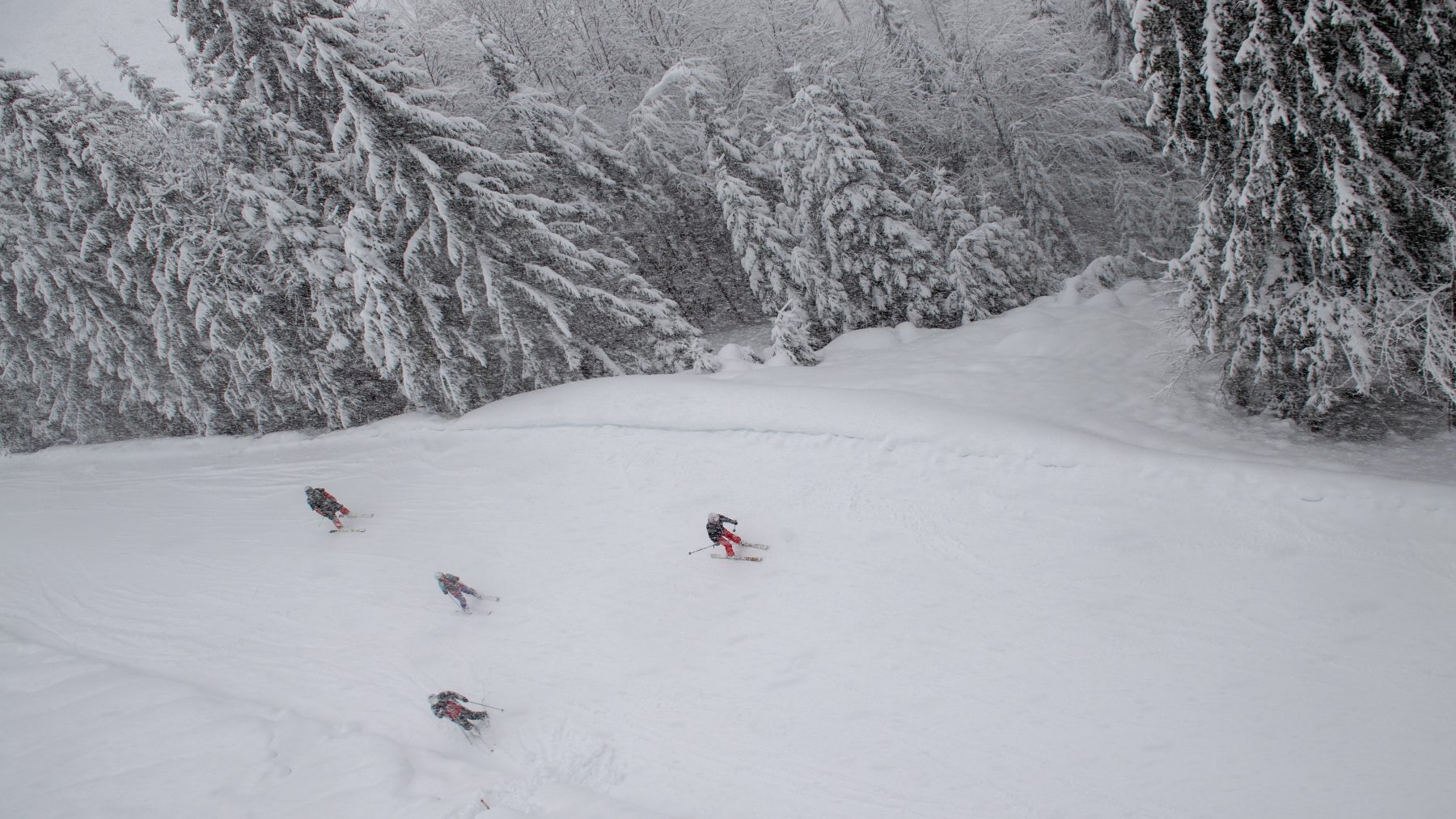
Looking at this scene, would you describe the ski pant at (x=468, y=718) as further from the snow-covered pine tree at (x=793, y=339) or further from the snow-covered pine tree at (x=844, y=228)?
the snow-covered pine tree at (x=844, y=228)

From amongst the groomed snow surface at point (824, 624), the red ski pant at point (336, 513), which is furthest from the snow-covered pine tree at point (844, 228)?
the red ski pant at point (336, 513)

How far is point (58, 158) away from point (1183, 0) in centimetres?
2903

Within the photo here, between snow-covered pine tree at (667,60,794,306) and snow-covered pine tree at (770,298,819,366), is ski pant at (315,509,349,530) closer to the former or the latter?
snow-covered pine tree at (770,298,819,366)

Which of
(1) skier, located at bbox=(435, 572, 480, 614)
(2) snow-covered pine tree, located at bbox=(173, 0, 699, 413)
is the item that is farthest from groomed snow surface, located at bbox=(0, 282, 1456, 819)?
(2) snow-covered pine tree, located at bbox=(173, 0, 699, 413)

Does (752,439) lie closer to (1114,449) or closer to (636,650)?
(636,650)

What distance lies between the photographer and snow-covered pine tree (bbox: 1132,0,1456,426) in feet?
29.5

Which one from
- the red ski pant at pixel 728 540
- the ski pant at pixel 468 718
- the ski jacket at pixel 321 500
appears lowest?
the ski pant at pixel 468 718

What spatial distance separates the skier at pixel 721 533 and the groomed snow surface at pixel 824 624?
0.48 meters

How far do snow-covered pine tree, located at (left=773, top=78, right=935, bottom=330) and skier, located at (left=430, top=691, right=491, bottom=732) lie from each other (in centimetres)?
1524

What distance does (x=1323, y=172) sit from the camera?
9656mm

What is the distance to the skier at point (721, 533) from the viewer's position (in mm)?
11594

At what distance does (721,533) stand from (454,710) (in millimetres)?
4745

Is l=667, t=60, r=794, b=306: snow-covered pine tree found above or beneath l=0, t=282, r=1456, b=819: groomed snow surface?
above

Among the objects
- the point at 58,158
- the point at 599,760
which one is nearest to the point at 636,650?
the point at 599,760
